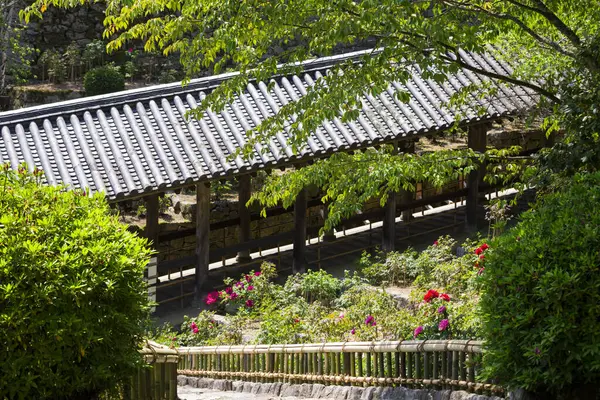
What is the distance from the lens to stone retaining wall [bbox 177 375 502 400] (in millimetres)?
7306

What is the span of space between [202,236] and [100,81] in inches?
608

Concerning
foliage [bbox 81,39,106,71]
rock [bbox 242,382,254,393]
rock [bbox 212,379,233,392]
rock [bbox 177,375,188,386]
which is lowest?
rock [bbox 177,375,188,386]

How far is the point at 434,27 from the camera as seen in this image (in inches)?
311

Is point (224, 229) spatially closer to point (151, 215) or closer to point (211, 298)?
point (151, 215)

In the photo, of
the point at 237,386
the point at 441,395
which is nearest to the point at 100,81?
the point at 237,386

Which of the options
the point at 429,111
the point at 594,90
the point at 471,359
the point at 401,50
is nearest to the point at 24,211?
the point at 471,359

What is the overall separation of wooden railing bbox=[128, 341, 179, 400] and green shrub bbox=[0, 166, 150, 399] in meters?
0.74

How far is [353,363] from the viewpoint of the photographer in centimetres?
872

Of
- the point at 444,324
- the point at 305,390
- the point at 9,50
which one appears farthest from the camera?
the point at 9,50

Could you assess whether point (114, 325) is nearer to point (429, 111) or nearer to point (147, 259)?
point (147, 259)

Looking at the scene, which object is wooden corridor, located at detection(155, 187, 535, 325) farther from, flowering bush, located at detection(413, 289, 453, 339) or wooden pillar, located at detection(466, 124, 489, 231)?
flowering bush, located at detection(413, 289, 453, 339)

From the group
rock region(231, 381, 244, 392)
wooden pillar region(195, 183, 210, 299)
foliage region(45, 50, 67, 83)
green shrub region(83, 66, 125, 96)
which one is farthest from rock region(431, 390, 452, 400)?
foliage region(45, 50, 67, 83)

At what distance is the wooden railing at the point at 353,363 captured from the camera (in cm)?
718

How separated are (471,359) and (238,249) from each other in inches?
380
